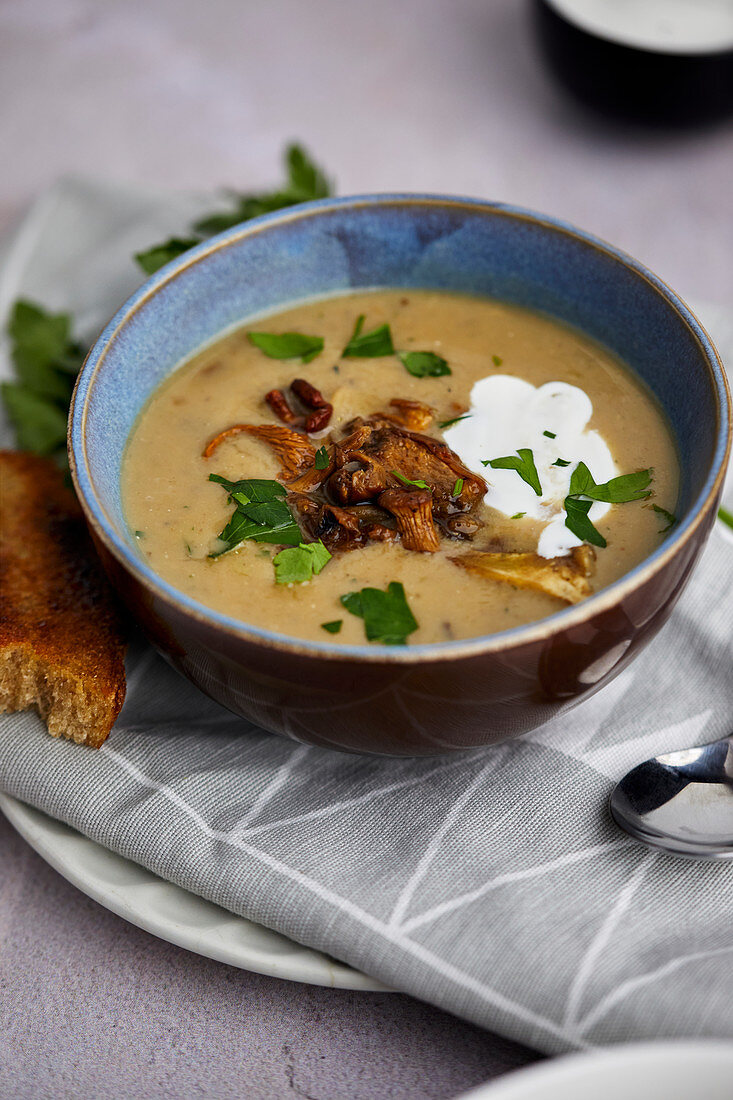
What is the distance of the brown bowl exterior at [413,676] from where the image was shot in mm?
1895

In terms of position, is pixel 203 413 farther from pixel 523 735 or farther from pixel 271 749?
pixel 523 735

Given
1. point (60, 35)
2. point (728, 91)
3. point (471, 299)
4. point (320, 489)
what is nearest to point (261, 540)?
point (320, 489)

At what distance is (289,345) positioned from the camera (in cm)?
279

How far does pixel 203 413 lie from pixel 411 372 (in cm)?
50

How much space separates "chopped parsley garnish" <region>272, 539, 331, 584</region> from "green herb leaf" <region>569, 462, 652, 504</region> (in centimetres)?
54

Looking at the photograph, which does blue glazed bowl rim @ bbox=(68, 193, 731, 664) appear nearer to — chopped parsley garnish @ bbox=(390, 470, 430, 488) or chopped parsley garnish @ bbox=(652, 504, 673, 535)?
chopped parsley garnish @ bbox=(652, 504, 673, 535)

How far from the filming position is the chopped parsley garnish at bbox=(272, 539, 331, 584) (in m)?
2.19

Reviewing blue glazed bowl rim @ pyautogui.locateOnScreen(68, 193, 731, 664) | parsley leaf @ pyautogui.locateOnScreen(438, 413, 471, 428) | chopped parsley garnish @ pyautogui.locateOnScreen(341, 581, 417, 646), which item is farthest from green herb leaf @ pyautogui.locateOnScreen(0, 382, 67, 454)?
chopped parsley garnish @ pyautogui.locateOnScreen(341, 581, 417, 646)

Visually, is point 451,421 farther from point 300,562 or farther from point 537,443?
point 300,562

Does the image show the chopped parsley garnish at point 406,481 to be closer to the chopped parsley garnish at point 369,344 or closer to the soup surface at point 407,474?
the soup surface at point 407,474

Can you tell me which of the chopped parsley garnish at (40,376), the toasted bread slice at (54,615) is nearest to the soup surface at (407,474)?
the toasted bread slice at (54,615)

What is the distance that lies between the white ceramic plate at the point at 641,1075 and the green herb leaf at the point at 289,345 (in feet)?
5.60

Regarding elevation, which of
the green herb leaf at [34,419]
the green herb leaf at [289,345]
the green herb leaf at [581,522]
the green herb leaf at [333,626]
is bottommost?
the green herb leaf at [34,419]

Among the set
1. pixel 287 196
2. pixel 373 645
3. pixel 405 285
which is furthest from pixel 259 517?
pixel 287 196
